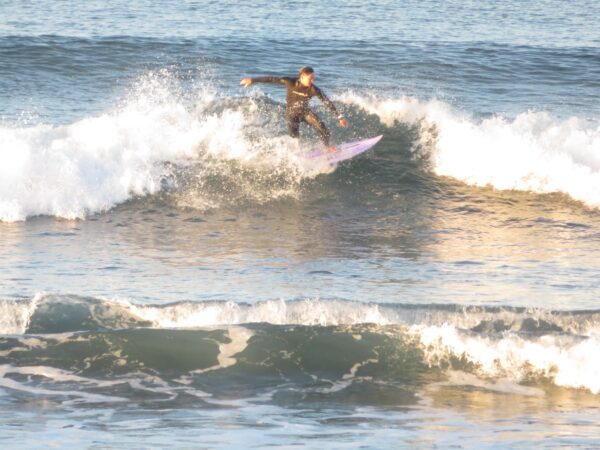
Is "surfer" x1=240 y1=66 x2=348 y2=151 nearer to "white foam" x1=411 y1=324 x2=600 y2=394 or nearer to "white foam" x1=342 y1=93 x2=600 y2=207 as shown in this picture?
"white foam" x1=342 y1=93 x2=600 y2=207

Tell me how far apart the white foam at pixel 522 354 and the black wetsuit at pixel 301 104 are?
588cm

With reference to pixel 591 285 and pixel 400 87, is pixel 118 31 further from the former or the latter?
pixel 591 285

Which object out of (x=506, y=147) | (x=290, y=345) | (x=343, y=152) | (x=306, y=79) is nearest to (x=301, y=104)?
(x=306, y=79)

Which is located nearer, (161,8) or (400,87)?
(400,87)

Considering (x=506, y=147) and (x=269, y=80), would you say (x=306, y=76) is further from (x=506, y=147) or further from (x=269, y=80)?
(x=506, y=147)

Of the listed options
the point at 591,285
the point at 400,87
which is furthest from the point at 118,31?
the point at 591,285

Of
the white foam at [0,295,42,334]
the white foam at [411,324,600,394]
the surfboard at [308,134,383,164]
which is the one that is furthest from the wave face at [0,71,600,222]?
the white foam at [411,324,600,394]

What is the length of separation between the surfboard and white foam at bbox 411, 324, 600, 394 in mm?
6838

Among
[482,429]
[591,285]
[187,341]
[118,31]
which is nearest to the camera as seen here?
[482,429]

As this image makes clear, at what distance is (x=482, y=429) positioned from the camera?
8.43 m

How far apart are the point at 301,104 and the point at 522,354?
22.3 ft

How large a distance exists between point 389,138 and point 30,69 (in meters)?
7.93

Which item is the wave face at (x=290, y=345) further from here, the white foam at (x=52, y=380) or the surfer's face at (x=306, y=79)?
the surfer's face at (x=306, y=79)

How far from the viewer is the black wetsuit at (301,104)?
51.2 ft
